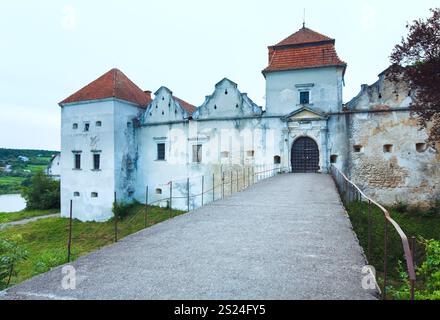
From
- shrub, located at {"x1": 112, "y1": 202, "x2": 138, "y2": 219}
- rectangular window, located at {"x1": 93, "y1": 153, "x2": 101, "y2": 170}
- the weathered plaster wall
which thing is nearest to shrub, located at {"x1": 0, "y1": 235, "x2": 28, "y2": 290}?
shrub, located at {"x1": 112, "y1": 202, "x2": 138, "y2": 219}

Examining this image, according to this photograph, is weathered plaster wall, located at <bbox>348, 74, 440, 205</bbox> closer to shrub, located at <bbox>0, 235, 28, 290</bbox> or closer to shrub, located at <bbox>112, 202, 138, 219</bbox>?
shrub, located at <bbox>112, 202, 138, 219</bbox>

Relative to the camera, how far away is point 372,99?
18.5 m

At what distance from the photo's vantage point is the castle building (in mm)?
18531

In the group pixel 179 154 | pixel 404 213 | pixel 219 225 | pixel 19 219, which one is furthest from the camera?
pixel 19 219

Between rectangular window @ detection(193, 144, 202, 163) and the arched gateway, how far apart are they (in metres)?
6.16

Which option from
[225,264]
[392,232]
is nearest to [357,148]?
[392,232]

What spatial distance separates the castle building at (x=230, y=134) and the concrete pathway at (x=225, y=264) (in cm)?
1323

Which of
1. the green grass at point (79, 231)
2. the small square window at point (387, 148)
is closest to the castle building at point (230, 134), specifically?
the small square window at point (387, 148)

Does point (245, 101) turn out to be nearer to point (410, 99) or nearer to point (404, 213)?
point (410, 99)

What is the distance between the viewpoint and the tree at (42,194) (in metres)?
29.6

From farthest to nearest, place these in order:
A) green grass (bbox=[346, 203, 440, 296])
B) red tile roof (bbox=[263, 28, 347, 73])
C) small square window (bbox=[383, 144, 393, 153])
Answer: red tile roof (bbox=[263, 28, 347, 73]) < small square window (bbox=[383, 144, 393, 153]) < green grass (bbox=[346, 203, 440, 296])

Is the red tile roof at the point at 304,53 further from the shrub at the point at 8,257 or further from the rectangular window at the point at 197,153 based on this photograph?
the shrub at the point at 8,257

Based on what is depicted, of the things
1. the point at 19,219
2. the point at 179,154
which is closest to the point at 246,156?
the point at 179,154
